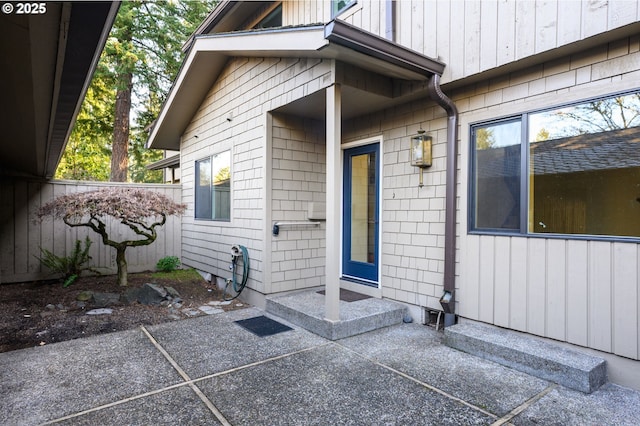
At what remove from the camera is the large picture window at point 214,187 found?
617 cm

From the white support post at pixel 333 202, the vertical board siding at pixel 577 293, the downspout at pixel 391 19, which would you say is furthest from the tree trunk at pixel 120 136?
the vertical board siding at pixel 577 293

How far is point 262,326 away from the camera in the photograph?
4254 millimetres

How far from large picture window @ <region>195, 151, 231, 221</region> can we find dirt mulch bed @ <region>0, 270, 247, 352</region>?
132cm

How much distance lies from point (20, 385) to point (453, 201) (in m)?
4.20

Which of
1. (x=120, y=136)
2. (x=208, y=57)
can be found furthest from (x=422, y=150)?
(x=120, y=136)

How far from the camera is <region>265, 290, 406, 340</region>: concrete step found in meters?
3.83

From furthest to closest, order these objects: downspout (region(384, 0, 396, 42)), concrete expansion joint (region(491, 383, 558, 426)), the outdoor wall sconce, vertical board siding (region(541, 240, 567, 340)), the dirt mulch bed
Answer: downspout (region(384, 0, 396, 42)) < the outdoor wall sconce < the dirt mulch bed < vertical board siding (region(541, 240, 567, 340)) < concrete expansion joint (region(491, 383, 558, 426))

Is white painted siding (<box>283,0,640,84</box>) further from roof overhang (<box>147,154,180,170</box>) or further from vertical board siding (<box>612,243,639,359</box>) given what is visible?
roof overhang (<box>147,154,180,170</box>)

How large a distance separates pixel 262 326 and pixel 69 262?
4.44 meters

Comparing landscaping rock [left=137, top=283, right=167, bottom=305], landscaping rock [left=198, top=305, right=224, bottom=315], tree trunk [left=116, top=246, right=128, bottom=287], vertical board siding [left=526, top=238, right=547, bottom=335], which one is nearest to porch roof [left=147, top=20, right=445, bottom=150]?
vertical board siding [left=526, top=238, right=547, bottom=335]

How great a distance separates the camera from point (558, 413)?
7.95ft

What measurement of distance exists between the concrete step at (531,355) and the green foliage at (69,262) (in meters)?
6.29

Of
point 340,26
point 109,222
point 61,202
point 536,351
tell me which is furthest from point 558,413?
point 109,222

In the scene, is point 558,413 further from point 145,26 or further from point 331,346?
point 145,26
